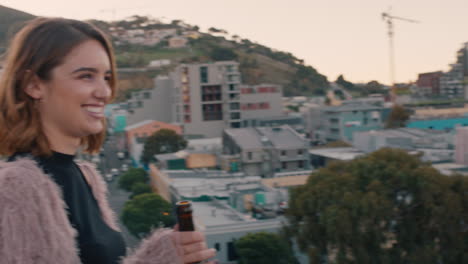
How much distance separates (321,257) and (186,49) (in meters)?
37.7

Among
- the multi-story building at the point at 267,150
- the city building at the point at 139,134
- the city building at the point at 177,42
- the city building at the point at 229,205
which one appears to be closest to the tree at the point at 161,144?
the city building at the point at 139,134

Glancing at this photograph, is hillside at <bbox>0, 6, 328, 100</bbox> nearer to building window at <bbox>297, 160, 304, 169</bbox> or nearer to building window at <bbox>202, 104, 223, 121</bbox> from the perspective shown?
building window at <bbox>202, 104, 223, 121</bbox>

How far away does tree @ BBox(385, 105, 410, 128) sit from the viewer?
23.7m

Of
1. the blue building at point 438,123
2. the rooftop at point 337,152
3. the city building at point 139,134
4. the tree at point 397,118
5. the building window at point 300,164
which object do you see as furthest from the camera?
the tree at point 397,118

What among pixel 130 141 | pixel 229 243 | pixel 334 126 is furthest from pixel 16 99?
pixel 334 126

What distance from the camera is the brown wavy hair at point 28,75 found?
2.49ft

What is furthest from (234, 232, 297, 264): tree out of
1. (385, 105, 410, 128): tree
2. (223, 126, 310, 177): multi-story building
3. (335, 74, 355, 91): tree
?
(335, 74, 355, 91): tree

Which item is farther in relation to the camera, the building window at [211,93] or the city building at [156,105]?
the city building at [156,105]

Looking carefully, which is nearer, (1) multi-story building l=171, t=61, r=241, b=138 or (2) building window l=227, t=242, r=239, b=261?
(2) building window l=227, t=242, r=239, b=261

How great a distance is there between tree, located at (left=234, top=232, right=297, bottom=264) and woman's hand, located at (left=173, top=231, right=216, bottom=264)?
7963 millimetres

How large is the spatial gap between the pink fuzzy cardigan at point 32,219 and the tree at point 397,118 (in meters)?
23.8

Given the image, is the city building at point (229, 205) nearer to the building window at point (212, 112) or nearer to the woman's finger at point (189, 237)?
the woman's finger at point (189, 237)

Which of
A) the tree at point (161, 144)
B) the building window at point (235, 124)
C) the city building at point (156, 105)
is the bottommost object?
the tree at point (161, 144)

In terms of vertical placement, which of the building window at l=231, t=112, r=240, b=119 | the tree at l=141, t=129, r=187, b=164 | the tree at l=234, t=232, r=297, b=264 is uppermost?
the building window at l=231, t=112, r=240, b=119
